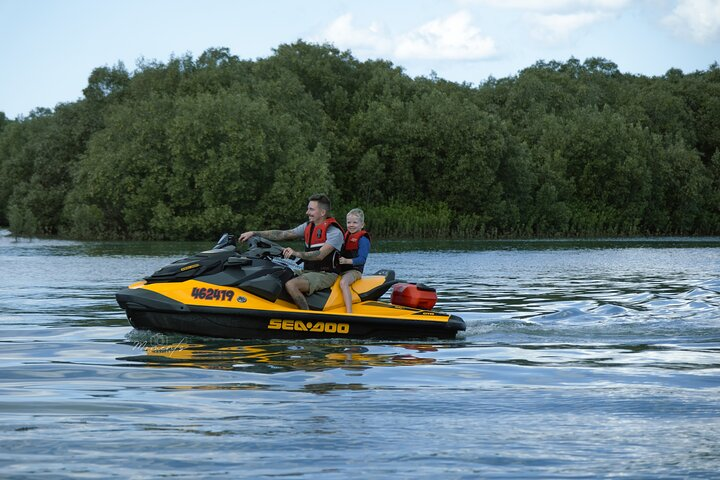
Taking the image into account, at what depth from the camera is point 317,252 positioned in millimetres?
10961

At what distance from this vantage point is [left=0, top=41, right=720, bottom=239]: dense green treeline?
174ft

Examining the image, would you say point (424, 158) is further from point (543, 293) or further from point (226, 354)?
point (226, 354)

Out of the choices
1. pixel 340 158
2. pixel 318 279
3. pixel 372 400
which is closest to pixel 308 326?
pixel 318 279

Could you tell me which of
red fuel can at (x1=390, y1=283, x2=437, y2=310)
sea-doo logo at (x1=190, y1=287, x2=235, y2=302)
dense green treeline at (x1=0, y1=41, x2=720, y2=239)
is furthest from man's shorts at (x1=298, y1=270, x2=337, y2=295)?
dense green treeline at (x1=0, y1=41, x2=720, y2=239)

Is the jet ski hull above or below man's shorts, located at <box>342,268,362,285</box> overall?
below

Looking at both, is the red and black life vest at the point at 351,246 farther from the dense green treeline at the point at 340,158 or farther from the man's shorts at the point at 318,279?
the dense green treeline at the point at 340,158

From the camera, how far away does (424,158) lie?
61.3 meters

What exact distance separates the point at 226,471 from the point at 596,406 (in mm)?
3005

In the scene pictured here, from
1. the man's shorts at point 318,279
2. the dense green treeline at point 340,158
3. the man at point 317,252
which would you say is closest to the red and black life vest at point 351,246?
the man at point 317,252

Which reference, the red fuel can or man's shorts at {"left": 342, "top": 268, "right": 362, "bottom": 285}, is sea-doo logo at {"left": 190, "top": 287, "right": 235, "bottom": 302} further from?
the red fuel can

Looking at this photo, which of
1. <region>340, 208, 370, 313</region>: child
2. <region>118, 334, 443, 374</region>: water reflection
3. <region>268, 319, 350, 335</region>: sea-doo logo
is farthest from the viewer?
<region>340, 208, 370, 313</region>: child

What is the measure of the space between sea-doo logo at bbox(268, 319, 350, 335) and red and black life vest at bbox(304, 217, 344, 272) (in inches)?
25.0

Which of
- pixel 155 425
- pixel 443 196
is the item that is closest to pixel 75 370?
pixel 155 425

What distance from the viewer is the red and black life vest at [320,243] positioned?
1107 centimetres
